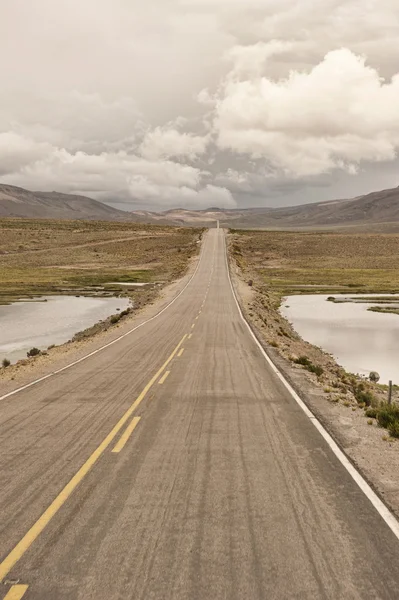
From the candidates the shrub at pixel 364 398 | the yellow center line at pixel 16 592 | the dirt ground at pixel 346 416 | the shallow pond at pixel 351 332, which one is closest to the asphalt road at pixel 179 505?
the yellow center line at pixel 16 592

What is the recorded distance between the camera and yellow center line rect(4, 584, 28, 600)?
529 centimetres

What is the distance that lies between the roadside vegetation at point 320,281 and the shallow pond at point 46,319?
16219mm

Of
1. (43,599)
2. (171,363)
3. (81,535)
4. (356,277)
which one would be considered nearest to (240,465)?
(81,535)

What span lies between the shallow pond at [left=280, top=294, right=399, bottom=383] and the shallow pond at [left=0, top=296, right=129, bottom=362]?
2033 centimetres

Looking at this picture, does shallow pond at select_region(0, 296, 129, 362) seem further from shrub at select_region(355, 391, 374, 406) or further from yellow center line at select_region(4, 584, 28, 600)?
yellow center line at select_region(4, 584, 28, 600)

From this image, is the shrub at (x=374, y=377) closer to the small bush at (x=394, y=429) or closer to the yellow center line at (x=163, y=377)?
the yellow center line at (x=163, y=377)

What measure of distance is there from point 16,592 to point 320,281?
274 ft

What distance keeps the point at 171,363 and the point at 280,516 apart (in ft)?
46.2

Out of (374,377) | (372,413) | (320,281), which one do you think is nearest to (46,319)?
(374,377)

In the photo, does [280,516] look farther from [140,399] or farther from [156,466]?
[140,399]

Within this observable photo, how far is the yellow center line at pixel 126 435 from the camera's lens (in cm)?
1009

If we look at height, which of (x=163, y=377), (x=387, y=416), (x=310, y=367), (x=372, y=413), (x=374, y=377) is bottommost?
(x=374, y=377)

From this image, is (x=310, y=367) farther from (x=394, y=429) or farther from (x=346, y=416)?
(x=394, y=429)

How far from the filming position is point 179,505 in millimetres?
7531
